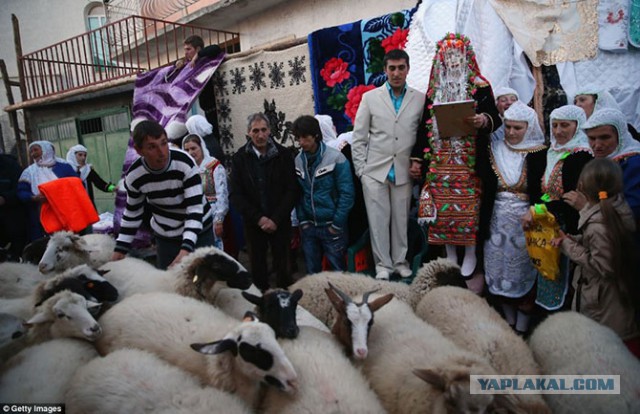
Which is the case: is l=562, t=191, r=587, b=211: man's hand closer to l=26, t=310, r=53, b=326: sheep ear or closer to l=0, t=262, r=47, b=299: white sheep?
l=26, t=310, r=53, b=326: sheep ear

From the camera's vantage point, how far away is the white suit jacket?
3830mm

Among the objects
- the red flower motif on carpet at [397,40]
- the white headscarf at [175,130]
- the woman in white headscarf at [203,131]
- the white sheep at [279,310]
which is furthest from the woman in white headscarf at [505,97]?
the white headscarf at [175,130]

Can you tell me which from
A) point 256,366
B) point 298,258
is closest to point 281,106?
point 298,258

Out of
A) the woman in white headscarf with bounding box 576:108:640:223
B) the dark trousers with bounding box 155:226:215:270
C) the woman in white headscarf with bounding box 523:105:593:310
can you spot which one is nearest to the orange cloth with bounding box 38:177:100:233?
the dark trousers with bounding box 155:226:215:270

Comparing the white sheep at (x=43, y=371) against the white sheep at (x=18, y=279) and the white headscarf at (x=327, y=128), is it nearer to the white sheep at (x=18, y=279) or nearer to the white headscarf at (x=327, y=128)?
the white sheep at (x=18, y=279)

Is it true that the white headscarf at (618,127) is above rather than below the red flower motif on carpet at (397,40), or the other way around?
below

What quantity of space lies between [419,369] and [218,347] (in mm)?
876

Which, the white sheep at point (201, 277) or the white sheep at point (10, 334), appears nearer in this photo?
the white sheep at point (10, 334)

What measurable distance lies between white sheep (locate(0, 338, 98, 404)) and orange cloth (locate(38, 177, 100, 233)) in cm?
292

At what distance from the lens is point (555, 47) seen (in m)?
3.98

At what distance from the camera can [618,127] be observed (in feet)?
9.14

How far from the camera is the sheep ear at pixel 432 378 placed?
1.68 metres

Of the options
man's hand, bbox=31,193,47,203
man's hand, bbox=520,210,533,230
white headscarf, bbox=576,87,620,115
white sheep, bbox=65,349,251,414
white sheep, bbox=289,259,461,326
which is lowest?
white sheep, bbox=289,259,461,326

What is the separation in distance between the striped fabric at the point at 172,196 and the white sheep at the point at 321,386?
4.22 ft
